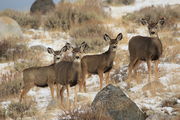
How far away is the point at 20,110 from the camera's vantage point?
32.6 ft

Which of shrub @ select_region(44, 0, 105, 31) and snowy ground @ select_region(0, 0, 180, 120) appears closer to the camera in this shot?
snowy ground @ select_region(0, 0, 180, 120)

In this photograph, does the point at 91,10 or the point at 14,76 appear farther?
the point at 91,10

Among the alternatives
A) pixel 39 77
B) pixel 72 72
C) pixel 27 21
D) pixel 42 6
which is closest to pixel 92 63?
pixel 39 77

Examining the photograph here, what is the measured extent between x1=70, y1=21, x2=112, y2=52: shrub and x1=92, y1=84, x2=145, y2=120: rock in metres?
8.78

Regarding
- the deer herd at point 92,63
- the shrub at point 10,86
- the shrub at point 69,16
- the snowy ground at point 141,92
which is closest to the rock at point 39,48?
the snowy ground at point 141,92

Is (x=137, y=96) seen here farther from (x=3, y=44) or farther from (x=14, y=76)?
(x=3, y=44)

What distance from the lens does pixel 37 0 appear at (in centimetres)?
3138

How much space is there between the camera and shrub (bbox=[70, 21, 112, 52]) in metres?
17.9

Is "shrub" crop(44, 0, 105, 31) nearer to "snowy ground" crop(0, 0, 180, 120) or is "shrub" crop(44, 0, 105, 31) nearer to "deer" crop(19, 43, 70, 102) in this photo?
"snowy ground" crop(0, 0, 180, 120)

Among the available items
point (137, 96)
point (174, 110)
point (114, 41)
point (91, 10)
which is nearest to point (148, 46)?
point (114, 41)

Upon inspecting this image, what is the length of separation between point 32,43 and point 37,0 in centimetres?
1313

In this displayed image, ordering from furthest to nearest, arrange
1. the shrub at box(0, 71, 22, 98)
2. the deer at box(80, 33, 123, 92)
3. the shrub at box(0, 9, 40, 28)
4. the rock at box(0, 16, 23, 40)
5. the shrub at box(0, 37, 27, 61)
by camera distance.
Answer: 1. the shrub at box(0, 9, 40, 28)
2. the rock at box(0, 16, 23, 40)
3. the shrub at box(0, 37, 27, 61)
4. the shrub at box(0, 71, 22, 98)
5. the deer at box(80, 33, 123, 92)

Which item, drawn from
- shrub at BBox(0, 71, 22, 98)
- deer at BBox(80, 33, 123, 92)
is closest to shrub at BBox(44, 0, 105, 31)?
shrub at BBox(0, 71, 22, 98)

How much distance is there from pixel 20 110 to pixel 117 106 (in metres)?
2.75
